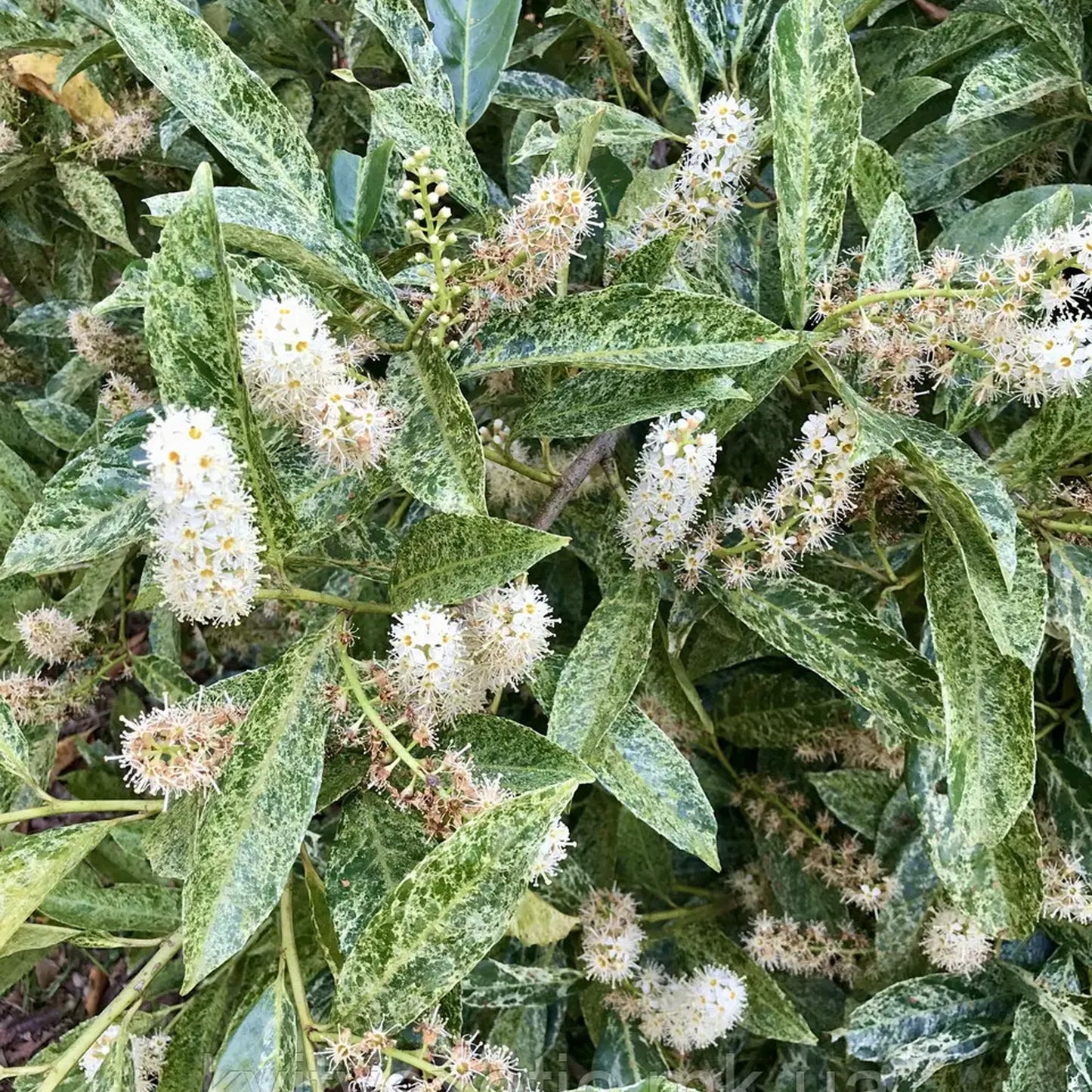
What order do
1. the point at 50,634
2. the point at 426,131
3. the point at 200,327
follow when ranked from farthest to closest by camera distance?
the point at 50,634, the point at 426,131, the point at 200,327

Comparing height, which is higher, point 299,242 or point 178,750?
point 299,242

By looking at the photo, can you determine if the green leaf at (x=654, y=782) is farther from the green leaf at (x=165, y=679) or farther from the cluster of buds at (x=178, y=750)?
the green leaf at (x=165, y=679)

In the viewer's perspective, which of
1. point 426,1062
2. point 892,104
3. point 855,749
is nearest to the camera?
point 426,1062

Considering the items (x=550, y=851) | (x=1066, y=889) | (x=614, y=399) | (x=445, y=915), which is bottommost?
(x=1066, y=889)

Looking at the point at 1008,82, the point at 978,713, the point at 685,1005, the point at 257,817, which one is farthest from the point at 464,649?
the point at 1008,82

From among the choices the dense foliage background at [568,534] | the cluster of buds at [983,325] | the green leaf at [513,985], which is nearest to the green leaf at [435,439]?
the dense foliage background at [568,534]

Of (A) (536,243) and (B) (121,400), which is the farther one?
(B) (121,400)

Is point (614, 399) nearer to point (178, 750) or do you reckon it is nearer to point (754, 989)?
point (178, 750)
